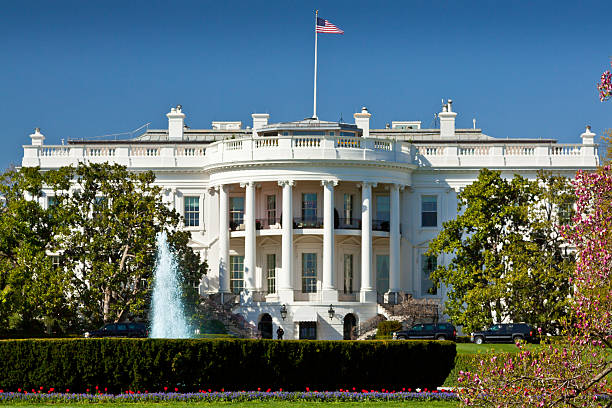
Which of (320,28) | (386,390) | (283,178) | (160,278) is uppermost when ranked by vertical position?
(320,28)

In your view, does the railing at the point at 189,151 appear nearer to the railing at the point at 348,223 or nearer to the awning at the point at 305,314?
the railing at the point at 348,223

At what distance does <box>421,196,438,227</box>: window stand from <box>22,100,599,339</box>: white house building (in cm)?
6

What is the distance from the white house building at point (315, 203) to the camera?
199 ft

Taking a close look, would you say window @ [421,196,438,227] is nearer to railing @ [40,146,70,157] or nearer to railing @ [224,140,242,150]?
railing @ [224,140,242,150]

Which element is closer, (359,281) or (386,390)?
(386,390)

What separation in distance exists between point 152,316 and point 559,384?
39.9 metres

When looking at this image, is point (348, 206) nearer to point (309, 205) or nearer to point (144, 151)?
point (309, 205)

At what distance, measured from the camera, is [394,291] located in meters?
61.5

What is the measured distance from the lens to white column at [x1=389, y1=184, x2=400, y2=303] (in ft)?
203

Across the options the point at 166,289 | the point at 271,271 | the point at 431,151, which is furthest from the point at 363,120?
the point at 166,289

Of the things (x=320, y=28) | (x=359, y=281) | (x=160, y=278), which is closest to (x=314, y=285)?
(x=359, y=281)

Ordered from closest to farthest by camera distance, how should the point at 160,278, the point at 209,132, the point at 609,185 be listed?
1. the point at 609,185
2. the point at 160,278
3. the point at 209,132

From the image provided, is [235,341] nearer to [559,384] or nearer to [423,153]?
[559,384]

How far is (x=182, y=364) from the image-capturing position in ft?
105
